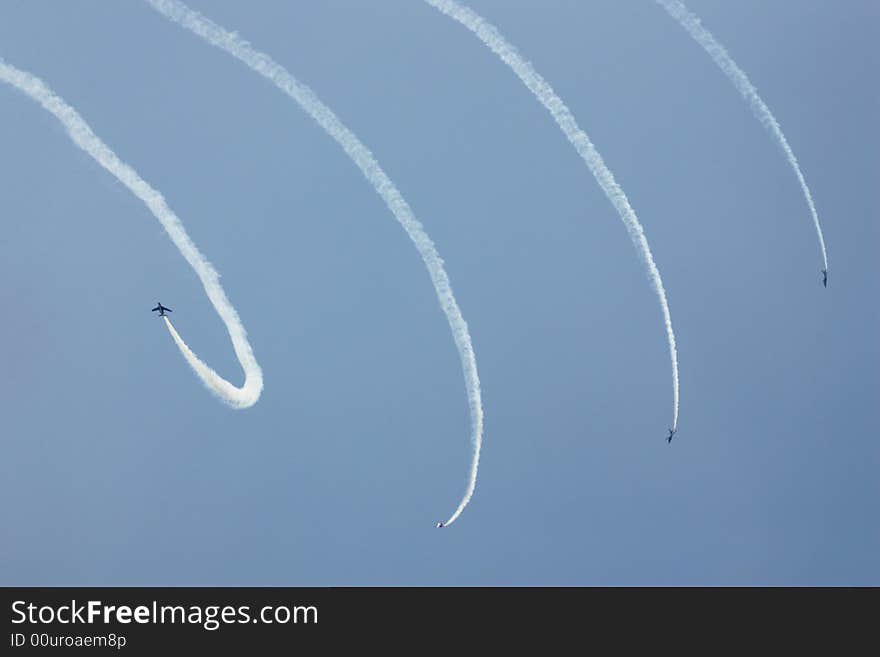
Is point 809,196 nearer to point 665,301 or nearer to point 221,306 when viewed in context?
point 665,301

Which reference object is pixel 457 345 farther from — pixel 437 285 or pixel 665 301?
pixel 665 301

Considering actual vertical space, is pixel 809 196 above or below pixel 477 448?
above
